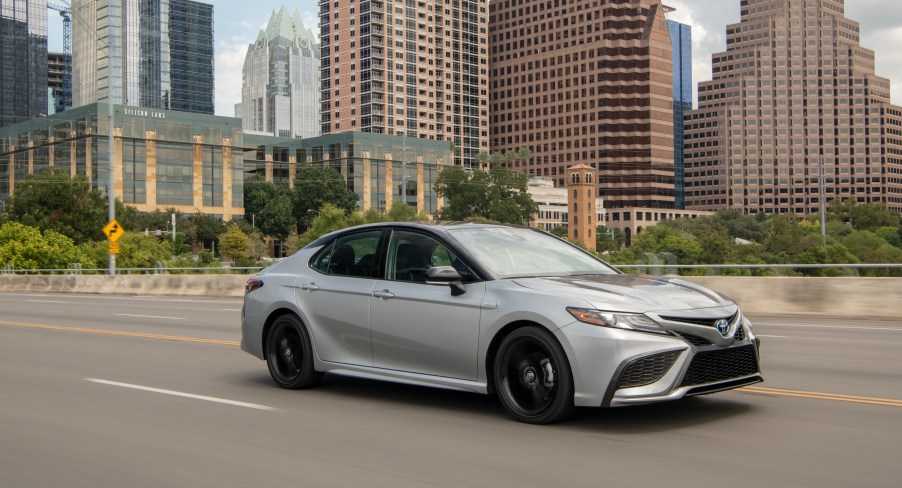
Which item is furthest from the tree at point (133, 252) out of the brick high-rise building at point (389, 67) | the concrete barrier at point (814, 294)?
the brick high-rise building at point (389, 67)

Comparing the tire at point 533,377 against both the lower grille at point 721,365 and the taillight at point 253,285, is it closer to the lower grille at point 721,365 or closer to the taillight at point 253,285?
the lower grille at point 721,365

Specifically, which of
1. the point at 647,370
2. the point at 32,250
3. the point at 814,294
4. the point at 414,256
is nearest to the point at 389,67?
the point at 32,250

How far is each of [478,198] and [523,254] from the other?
143340 millimetres

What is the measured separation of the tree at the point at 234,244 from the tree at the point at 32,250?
39.9 m

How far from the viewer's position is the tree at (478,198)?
491 ft

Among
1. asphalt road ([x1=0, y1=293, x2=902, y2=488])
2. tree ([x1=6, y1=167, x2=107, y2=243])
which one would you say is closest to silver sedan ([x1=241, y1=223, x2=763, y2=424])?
asphalt road ([x1=0, y1=293, x2=902, y2=488])

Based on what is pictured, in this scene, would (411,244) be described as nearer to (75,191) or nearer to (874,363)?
(874,363)

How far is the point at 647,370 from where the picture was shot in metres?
6.38

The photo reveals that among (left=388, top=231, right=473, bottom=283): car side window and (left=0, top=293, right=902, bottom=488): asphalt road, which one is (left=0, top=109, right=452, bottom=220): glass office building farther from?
(left=388, top=231, right=473, bottom=283): car side window

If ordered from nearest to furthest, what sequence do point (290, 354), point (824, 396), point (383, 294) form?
point (383, 294)
point (824, 396)
point (290, 354)

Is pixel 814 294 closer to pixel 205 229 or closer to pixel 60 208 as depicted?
pixel 60 208

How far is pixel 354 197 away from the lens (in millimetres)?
147250

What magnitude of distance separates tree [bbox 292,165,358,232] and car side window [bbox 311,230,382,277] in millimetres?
136898

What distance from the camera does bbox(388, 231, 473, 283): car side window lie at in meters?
7.83
